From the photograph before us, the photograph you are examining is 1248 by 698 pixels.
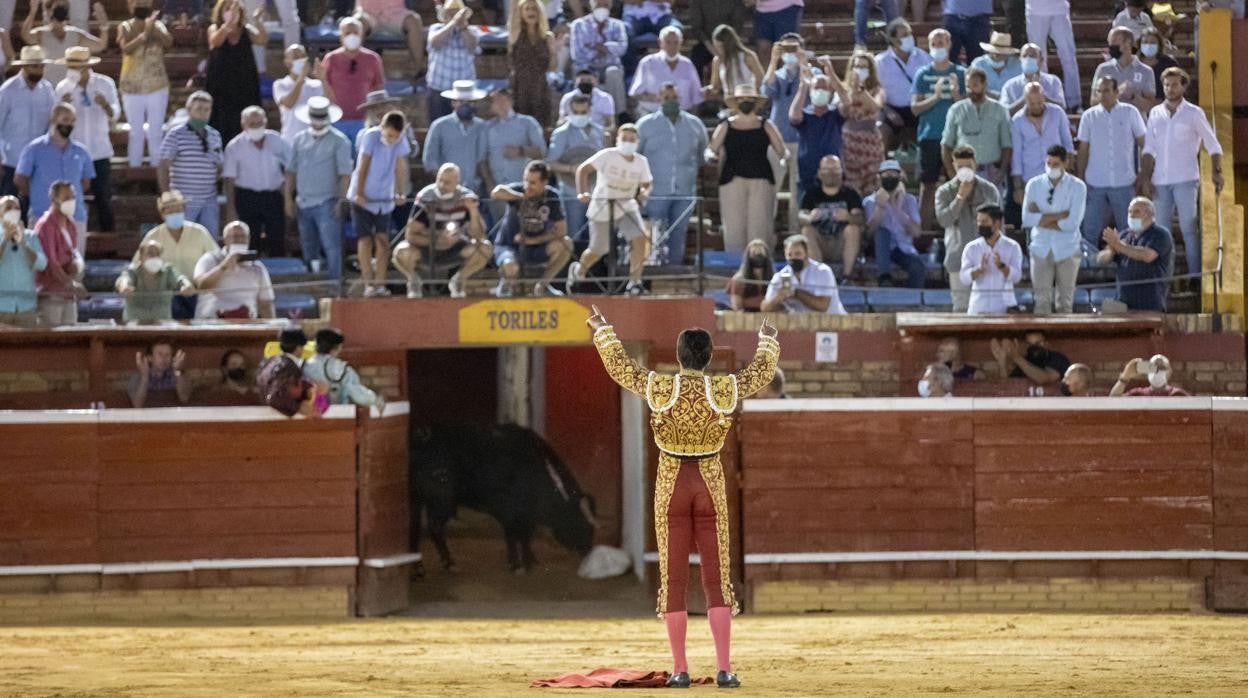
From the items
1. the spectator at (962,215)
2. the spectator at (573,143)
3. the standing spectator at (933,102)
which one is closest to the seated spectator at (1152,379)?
the spectator at (962,215)

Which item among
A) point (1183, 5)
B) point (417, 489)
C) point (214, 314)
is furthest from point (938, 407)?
point (1183, 5)

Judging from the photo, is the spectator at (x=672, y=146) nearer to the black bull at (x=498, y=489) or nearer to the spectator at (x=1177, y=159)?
the black bull at (x=498, y=489)

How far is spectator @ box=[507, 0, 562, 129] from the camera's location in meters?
17.6

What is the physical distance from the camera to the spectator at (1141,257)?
52.4ft

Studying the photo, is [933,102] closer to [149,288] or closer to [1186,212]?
[1186,212]

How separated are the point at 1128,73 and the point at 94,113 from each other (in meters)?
7.26

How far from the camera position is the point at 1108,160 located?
1692 cm

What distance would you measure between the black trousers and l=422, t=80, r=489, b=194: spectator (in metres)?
1.06

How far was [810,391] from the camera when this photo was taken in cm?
1609

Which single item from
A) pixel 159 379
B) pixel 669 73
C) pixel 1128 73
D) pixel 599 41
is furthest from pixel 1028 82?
pixel 159 379

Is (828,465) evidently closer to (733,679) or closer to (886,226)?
(886,226)

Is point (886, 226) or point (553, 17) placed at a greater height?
point (553, 17)

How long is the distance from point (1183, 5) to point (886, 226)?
5.31 m

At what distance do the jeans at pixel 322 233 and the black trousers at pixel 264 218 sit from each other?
399 mm
